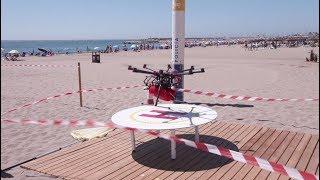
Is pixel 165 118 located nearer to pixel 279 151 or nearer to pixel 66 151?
pixel 66 151

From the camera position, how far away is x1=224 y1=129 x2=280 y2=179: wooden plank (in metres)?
5.97

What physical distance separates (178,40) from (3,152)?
678 cm

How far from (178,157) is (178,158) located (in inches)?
2.0

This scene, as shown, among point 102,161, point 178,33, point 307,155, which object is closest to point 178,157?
point 102,161

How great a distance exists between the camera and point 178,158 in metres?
6.75

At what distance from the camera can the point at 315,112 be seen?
11023 millimetres

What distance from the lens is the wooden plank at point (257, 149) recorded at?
597 centimetres

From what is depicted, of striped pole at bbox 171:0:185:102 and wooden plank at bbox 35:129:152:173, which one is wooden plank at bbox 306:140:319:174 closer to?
wooden plank at bbox 35:129:152:173

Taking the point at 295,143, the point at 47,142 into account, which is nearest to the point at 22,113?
the point at 47,142

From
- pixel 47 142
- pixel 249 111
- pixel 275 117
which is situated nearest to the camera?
pixel 47 142

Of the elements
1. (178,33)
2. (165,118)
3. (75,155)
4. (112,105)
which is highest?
(178,33)

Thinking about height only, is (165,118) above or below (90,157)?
above

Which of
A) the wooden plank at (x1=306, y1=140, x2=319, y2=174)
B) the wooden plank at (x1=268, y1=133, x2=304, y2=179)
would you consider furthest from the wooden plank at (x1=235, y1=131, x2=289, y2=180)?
the wooden plank at (x1=306, y1=140, x2=319, y2=174)

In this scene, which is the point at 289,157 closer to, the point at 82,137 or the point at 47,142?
the point at 82,137
